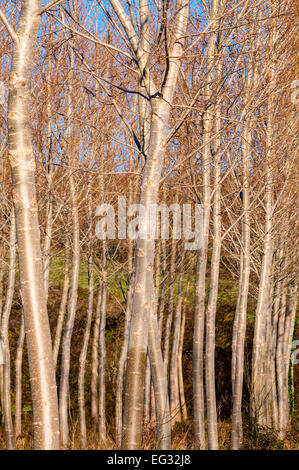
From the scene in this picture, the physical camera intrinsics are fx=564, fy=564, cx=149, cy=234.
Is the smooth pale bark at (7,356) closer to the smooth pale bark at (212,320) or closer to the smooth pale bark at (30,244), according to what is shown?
the smooth pale bark at (212,320)

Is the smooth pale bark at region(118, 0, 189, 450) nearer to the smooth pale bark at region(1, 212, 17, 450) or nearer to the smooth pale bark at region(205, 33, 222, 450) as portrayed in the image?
A: the smooth pale bark at region(205, 33, 222, 450)

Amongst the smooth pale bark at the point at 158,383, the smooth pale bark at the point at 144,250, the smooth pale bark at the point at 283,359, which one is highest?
the smooth pale bark at the point at 144,250

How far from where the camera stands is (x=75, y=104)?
11.0m

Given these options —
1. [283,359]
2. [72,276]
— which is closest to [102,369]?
[72,276]

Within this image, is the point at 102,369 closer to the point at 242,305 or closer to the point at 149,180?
the point at 242,305

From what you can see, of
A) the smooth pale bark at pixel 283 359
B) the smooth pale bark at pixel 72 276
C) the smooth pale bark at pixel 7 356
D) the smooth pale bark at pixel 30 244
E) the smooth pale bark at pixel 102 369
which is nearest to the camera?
the smooth pale bark at pixel 30 244

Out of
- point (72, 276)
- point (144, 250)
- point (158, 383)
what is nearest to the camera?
point (144, 250)

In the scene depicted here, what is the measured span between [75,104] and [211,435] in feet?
21.6

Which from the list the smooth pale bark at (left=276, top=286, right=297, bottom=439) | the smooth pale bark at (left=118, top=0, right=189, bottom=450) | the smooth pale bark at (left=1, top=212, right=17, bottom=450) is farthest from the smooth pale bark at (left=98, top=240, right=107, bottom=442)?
the smooth pale bark at (left=118, top=0, right=189, bottom=450)

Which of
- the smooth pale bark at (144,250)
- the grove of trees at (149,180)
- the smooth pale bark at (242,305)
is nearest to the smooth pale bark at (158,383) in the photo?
the grove of trees at (149,180)

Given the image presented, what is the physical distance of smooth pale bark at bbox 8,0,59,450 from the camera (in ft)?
13.4

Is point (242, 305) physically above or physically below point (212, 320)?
above

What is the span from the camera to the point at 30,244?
4203 millimetres

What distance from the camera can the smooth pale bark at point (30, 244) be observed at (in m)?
4.09
